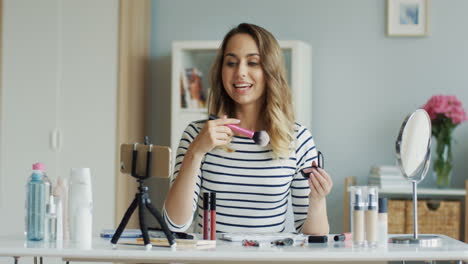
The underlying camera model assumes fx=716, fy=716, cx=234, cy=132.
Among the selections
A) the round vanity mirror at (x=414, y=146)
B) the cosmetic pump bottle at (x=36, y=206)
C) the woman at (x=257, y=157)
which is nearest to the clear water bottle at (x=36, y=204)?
the cosmetic pump bottle at (x=36, y=206)

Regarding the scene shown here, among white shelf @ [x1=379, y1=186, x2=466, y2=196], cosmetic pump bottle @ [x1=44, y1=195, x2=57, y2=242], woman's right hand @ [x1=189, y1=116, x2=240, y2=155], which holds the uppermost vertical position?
woman's right hand @ [x1=189, y1=116, x2=240, y2=155]

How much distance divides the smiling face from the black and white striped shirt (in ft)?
0.49

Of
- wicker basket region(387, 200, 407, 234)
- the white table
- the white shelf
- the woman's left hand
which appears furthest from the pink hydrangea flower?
the white table

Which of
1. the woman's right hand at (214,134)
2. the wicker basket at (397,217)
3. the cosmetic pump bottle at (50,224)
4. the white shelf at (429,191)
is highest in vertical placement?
the woman's right hand at (214,134)

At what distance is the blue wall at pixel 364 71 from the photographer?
4.25m

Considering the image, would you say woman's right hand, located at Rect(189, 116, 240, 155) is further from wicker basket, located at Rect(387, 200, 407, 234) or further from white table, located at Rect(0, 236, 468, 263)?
wicker basket, located at Rect(387, 200, 407, 234)

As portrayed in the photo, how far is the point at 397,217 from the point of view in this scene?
3.92 m

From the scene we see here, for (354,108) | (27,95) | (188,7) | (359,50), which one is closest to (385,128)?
(354,108)

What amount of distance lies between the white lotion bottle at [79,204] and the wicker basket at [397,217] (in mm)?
2322

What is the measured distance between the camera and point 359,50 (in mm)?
4328

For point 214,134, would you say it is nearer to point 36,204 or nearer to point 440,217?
point 36,204

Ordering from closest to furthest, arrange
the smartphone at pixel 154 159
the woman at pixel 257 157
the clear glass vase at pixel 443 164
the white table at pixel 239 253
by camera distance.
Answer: the white table at pixel 239 253 < the smartphone at pixel 154 159 < the woman at pixel 257 157 < the clear glass vase at pixel 443 164

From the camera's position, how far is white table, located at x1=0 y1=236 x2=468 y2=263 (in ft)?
5.72

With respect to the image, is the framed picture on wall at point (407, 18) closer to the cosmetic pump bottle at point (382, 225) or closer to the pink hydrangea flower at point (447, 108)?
the pink hydrangea flower at point (447, 108)
